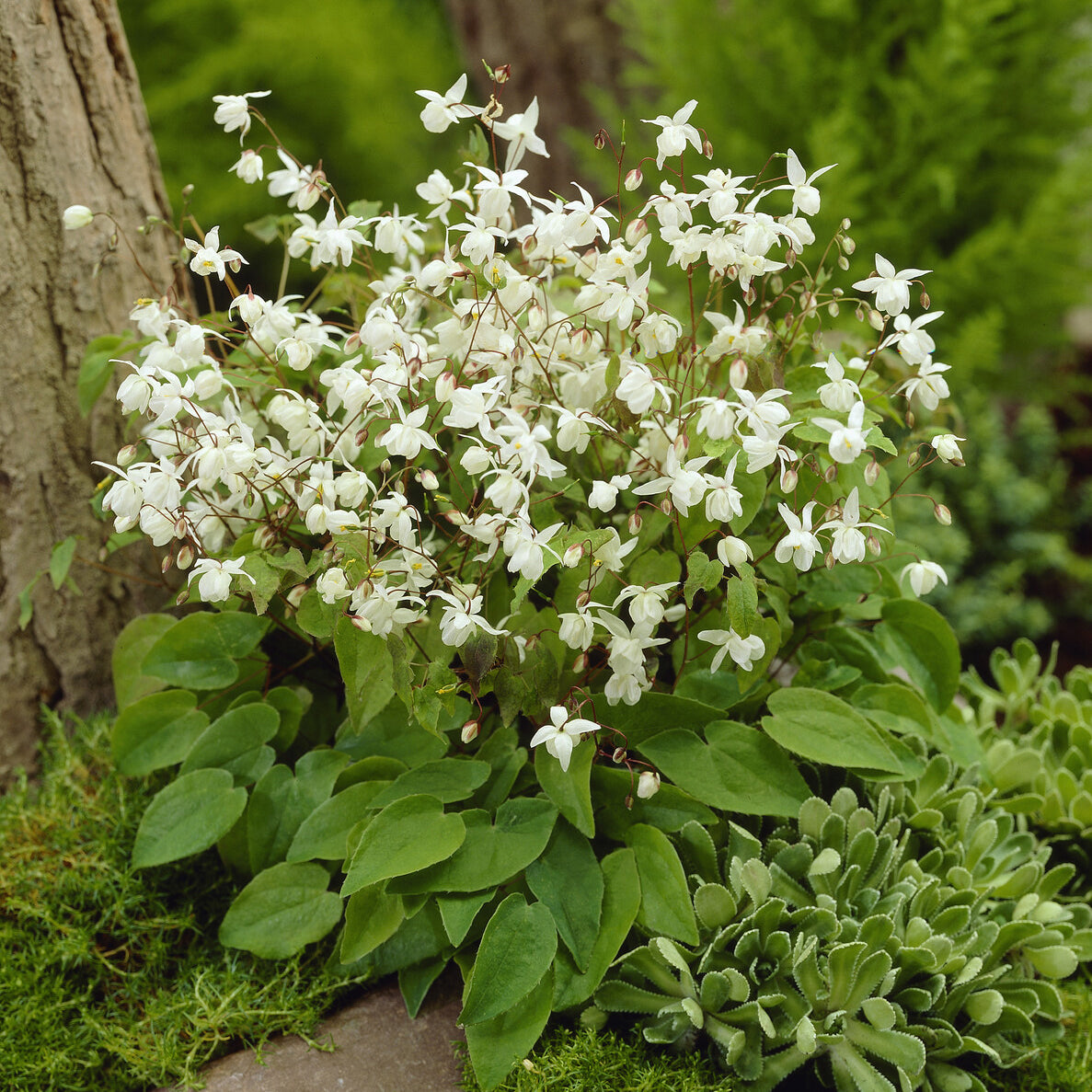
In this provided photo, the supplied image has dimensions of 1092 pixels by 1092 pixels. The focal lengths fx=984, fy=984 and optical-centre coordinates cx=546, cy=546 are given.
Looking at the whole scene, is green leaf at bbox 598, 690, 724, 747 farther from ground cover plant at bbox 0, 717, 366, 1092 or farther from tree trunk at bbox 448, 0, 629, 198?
tree trunk at bbox 448, 0, 629, 198

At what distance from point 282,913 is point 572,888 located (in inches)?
16.5

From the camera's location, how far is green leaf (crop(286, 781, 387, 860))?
1.36 metres

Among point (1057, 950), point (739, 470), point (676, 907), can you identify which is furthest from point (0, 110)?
point (1057, 950)

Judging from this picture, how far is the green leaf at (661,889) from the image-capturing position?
1252mm

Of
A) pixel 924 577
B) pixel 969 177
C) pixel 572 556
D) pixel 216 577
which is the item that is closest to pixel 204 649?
pixel 216 577

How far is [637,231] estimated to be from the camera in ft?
4.12

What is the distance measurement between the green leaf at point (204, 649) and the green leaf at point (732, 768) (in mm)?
614

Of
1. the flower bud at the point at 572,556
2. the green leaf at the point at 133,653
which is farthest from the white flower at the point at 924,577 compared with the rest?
the green leaf at the point at 133,653

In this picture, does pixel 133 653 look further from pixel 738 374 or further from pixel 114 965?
pixel 738 374

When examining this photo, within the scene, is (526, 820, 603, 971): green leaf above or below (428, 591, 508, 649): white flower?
below

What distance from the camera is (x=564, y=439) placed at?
1183 millimetres

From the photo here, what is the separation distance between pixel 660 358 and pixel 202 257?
23.4 inches

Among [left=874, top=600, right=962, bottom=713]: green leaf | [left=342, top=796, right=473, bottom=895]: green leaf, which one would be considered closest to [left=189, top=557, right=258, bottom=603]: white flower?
[left=342, top=796, right=473, bottom=895]: green leaf

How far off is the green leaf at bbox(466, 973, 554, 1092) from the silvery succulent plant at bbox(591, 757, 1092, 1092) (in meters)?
0.10
